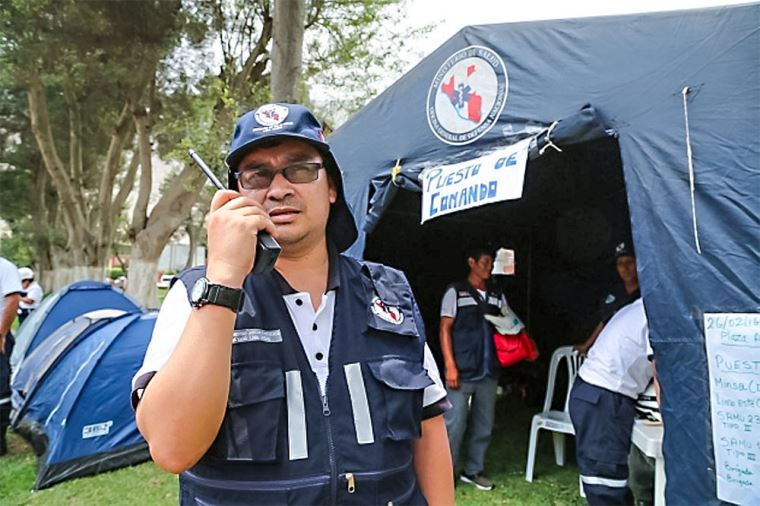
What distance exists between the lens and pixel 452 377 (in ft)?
14.9

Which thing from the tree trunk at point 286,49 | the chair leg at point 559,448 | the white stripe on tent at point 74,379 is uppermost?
the tree trunk at point 286,49

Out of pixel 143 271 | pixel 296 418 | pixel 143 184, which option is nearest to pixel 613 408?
pixel 296 418

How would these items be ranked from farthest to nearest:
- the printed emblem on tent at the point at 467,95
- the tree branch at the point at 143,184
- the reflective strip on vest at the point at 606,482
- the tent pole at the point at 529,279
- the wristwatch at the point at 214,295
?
the tree branch at the point at 143,184 → the tent pole at the point at 529,279 → the printed emblem on tent at the point at 467,95 → the reflective strip on vest at the point at 606,482 → the wristwatch at the point at 214,295

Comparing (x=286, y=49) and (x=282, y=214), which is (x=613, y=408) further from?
(x=286, y=49)

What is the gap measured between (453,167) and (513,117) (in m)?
0.51

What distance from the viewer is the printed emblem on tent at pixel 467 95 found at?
3.66m

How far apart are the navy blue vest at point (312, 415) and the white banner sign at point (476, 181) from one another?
7.22ft

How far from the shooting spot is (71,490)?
4.46 m

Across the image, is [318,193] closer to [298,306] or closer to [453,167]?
[298,306]

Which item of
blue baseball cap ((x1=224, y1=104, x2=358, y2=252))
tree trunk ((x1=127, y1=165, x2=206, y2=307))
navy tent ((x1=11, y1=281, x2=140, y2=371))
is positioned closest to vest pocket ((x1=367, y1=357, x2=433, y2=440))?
blue baseball cap ((x1=224, y1=104, x2=358, y2=252))

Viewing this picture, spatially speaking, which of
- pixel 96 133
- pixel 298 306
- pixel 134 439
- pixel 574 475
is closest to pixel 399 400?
pixel 298 306

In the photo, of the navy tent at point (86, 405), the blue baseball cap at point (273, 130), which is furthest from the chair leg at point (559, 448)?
the blue baseball cap at point (273, 130)

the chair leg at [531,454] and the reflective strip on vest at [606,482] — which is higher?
the reflective strip on vest at [606,482]

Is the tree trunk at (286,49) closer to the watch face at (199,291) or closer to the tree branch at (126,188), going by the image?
the watch face at (199,291)
